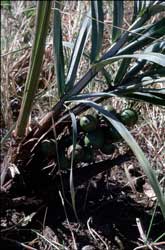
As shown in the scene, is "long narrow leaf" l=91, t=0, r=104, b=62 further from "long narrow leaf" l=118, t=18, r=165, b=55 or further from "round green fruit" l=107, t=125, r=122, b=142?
"round green fruit" l=107, t=125, r=122, b=142

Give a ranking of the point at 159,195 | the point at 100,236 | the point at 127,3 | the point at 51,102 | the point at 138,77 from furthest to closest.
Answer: the point at 127,3
the point at 51,102
the point at 100,236
the point at 138,77
the point at 159,195

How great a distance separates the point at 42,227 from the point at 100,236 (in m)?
0.15

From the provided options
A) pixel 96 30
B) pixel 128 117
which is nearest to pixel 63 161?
pixel 128 117

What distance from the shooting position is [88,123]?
3.73ft

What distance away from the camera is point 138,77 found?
119cm

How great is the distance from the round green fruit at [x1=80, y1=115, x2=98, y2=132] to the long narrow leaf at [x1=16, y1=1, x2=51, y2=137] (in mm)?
127

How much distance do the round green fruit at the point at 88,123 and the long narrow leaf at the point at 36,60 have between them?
0.13 meters

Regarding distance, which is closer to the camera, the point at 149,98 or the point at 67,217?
the point at 149,98

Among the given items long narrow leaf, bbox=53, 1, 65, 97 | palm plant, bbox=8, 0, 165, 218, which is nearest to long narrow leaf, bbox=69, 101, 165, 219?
palm plant, bbox=8, 0, 165, 218

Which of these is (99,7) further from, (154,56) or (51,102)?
(51,102)

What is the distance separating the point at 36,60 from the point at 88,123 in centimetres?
17

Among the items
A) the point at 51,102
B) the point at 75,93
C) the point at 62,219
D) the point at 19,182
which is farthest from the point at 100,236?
the point at 51,102

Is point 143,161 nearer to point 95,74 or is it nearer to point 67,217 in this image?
point 95,74

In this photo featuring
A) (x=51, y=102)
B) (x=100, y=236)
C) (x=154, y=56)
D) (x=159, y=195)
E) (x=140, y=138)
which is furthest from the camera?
(x=51, y=102)
